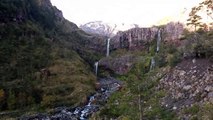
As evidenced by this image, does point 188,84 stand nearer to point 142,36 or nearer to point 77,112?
point 77,112

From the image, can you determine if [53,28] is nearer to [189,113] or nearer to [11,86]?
[11,86]

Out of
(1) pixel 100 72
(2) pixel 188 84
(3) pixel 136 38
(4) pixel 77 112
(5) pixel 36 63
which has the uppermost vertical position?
(3) pixel 136 38

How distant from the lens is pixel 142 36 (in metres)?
177

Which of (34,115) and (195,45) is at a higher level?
(195,45)

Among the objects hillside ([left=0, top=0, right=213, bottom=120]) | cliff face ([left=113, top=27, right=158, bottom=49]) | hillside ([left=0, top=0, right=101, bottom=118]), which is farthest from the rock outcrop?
cliff face ([left=113, top=27, right=158, bottom=49])

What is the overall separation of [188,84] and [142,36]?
11847 centimetres

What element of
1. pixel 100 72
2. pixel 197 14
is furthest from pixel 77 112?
pixel 100 72

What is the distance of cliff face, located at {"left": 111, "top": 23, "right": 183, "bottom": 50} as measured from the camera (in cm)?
16525

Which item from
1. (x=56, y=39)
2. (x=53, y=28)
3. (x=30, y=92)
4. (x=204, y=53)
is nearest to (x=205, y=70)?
(x=204, y=53)

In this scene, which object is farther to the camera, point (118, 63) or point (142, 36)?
point (142, 36)

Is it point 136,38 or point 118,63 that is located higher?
point 136,38

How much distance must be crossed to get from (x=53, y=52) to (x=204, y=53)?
8840 centimetres

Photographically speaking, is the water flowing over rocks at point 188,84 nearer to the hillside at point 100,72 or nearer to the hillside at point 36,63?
the hillside at point 100,72

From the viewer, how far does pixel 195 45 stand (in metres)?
65.8
